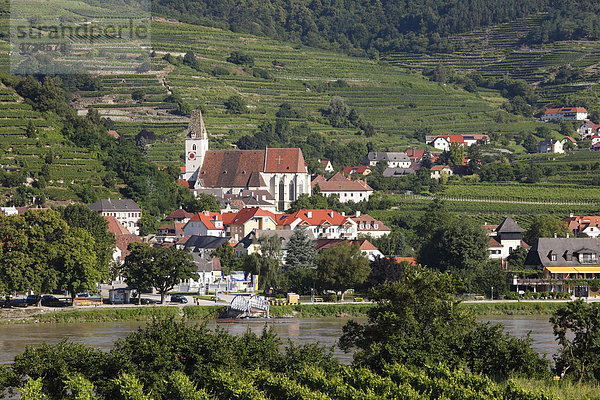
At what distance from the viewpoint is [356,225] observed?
309 feet

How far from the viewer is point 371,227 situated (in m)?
95.0

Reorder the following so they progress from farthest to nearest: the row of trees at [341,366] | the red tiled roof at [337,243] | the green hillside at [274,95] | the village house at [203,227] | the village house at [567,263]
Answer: the green hillside at [274,95], the village house at [203,227], the red tiled roof at [337,243], the village house at [567,263], the row of trees at [341,366]

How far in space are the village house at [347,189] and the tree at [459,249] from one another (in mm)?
40032

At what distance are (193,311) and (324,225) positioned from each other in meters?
35.7

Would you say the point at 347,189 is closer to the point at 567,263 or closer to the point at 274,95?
the point at 567,263

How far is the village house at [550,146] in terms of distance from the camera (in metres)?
145

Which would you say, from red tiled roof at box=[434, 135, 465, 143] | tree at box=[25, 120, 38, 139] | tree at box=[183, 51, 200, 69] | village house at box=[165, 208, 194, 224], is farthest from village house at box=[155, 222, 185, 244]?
tree at box=[183, 51, 200, 69]

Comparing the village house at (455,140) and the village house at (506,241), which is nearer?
the village house at (506,241)

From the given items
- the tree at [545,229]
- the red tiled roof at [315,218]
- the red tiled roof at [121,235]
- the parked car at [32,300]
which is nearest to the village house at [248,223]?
the red tiled roof at [315,218]

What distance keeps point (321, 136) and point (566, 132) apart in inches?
1432

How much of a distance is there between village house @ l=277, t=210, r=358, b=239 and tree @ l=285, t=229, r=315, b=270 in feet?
49.0

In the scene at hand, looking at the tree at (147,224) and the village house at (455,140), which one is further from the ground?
the village house at (455,140)

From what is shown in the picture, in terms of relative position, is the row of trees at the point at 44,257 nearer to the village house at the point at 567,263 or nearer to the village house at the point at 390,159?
the village house at the point at 567,263

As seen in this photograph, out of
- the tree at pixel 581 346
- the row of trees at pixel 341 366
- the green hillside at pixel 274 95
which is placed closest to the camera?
the row of trees at pixel 341 366
